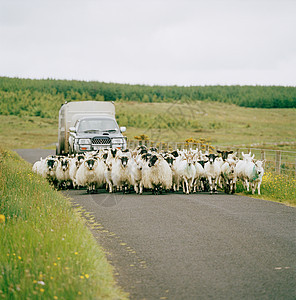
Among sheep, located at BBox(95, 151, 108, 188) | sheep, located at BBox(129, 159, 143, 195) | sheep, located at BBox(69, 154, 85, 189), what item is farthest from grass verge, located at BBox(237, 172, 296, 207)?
sheep, located at BBox(69, 154, 85, 189)

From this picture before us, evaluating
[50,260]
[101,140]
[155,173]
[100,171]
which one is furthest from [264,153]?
[50,260]

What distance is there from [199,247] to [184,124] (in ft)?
286

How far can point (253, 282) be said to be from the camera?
23.3 ft

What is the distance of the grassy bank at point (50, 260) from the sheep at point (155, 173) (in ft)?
26.0

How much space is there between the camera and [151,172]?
59.9 feet

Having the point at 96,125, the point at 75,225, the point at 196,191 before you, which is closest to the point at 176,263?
the point at 75,225

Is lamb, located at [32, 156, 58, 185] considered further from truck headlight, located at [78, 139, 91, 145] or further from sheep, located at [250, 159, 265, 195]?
sheep, located at [250, 159, 265, 195]

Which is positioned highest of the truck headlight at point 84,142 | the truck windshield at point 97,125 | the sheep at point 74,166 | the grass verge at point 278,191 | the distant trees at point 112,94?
the distant trees at point 112,94

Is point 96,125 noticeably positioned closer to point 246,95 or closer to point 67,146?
point 67,146

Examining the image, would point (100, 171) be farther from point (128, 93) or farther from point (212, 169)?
point (128, 93)

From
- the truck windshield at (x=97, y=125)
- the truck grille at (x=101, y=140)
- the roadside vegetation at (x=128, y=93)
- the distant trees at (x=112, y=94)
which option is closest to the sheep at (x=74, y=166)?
the truck grille at (x=101, y=140)

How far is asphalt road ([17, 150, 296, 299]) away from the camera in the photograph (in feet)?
22.6

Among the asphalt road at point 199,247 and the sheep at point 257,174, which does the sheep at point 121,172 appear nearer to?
the asphalt road at point 199,247

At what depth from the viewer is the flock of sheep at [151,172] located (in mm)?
18359
